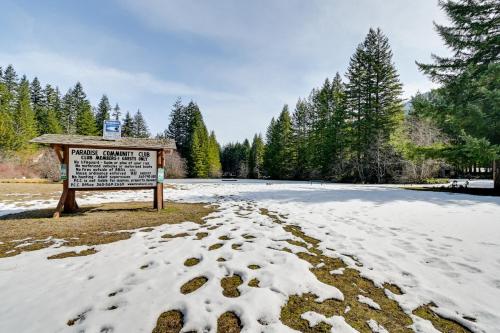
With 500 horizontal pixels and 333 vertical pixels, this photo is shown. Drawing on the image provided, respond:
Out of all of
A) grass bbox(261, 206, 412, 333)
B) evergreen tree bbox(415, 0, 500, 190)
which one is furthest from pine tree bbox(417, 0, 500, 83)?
grass bbox(261, 206, 412, 333)

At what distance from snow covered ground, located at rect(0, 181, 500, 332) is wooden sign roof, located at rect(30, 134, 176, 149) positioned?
4652mm

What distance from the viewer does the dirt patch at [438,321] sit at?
2.67 meters

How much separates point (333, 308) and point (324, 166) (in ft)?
130

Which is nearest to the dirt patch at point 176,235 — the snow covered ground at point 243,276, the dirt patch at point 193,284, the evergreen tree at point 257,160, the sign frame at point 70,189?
the snow covered ground at point 243,276

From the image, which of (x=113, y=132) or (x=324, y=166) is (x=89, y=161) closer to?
(x=113, y=132)

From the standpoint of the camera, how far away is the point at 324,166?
41.1 m

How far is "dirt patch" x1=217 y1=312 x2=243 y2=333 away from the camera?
2.60m

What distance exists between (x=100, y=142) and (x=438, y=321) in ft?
35.9

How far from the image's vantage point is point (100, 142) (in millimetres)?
A: 9758

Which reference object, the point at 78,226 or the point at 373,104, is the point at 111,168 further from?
the point at 373,104

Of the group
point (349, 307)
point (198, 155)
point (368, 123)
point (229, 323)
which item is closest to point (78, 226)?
point (229, 323)

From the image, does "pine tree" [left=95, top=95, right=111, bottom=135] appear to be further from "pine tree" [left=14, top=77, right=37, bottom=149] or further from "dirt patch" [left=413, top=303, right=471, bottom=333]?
"dirt patch" [left=413, top=303, right=471, bottom=333]

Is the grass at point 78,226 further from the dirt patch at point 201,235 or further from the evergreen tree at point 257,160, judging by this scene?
the evergreen tree at point 257,160

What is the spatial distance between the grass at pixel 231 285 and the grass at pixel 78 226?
3563mm
